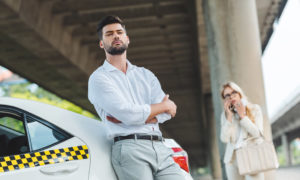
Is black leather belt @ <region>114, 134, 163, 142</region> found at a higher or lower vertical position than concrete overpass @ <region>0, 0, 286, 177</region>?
lower

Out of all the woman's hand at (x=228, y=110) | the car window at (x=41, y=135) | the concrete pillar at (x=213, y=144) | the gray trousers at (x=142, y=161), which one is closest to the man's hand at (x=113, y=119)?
the gray trousers at (x=142, y=161)

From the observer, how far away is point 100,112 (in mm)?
2992

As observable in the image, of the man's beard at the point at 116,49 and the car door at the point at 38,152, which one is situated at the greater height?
the man's beard at the point at 116,49

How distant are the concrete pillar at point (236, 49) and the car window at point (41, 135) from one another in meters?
7.54

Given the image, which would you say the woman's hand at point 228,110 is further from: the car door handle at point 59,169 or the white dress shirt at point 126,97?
the car door handle at point 59,169

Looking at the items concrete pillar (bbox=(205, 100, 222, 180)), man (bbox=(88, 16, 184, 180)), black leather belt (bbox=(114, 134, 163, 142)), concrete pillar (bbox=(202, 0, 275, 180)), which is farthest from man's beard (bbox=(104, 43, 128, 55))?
concrete pillar (bbox=(205, 100, 222, 180))

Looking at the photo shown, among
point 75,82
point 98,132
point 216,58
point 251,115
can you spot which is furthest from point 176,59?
point 98,132

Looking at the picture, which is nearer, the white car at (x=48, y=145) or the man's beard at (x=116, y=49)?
the white car at (x=48, y=145)

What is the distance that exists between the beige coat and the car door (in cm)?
342

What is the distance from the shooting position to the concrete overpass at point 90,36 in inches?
568

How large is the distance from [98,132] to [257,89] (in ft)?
24.4

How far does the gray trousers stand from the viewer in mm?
2717

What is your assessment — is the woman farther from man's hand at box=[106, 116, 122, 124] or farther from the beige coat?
man's hand at box=[106, 116, 122, 124]

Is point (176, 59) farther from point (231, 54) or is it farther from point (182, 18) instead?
point (231, 54)
